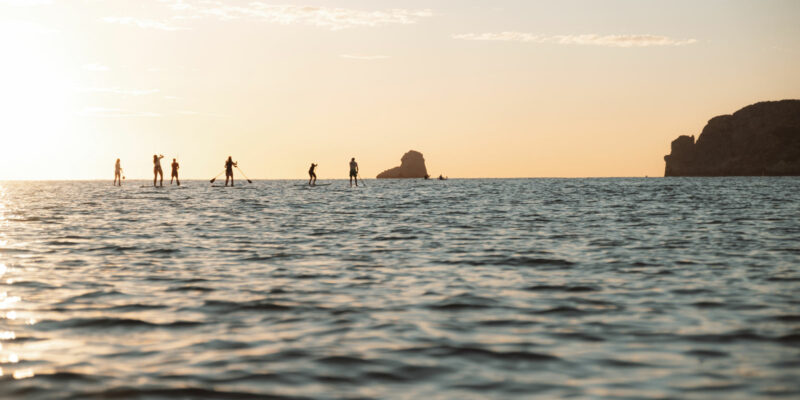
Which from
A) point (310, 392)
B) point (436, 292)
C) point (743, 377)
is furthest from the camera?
point (436, 292)

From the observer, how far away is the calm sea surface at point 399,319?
617cm

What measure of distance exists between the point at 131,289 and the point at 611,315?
6.42 m

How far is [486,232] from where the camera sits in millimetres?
21531

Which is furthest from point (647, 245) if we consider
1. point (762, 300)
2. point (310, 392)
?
point (310, 392)

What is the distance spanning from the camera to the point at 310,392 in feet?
19.3

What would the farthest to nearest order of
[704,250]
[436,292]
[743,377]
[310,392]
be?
[704,250] < [436,292] < [743,377] < [310,392]

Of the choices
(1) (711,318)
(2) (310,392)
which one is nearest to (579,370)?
(2) (310,392)

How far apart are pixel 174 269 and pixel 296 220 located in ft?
43.9

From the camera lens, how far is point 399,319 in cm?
871

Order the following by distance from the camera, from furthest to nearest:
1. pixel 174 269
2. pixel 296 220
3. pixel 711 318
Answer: pixel 296 220, pixel 174 269, pixel 711 318

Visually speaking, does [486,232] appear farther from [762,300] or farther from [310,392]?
[310,392]

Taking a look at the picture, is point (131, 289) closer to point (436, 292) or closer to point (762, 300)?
point (436, 292)

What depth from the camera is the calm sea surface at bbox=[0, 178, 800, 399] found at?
6172 mm

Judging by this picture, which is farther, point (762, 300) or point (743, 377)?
point (762, 300)
